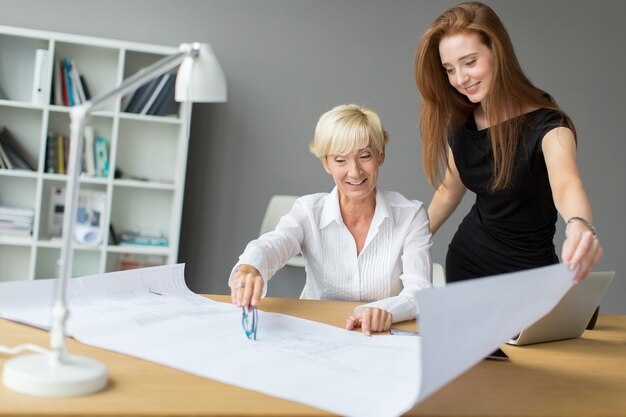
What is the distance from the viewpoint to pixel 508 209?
2.08 metres

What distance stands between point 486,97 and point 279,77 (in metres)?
2.67

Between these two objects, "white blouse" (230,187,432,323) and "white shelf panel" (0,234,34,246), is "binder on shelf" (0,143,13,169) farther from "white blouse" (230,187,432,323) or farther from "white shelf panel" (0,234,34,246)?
"white blouse" (230,187,432,323)

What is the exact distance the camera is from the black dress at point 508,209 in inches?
76.5

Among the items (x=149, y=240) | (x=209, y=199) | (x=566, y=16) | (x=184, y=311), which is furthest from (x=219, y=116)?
(x=184, y=311)

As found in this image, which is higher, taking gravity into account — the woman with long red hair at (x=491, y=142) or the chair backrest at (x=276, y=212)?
the woman with long red hair at (x=491, y=142)

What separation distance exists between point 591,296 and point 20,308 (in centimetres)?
118

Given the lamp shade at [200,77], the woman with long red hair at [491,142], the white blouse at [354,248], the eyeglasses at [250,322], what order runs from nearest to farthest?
the lamp shade at [200,77] < the eyeglasses at [250,322] < the woman with long red hair at [491,142] < the white blouse at [354,248]

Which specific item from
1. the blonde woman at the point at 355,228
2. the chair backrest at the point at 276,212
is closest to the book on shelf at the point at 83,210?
the chair backrest at the point at 276,212

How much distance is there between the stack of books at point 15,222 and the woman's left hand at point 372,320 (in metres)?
3.06

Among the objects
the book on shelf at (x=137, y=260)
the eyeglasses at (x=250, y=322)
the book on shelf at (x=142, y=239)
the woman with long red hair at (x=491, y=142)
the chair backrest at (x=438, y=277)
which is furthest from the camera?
the book on shelf at (x=137, y=260)

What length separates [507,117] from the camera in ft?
6.44

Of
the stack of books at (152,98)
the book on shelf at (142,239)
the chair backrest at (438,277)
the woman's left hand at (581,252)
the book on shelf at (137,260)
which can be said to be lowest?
the book on shelf at (137,260)

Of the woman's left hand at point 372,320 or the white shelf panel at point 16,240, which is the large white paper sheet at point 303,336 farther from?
the white shelf panel at point 16,240

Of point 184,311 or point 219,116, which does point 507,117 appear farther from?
point 219,116
